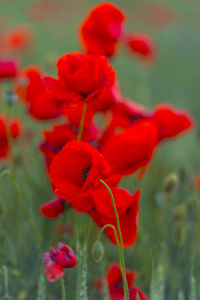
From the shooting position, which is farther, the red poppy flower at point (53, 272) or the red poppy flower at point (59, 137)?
the red poppy flower at point (59, 137)

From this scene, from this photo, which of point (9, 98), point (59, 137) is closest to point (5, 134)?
point (9, 98)

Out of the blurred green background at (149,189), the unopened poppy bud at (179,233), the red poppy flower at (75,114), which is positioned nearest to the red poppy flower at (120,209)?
the blurred green background at (149,189)

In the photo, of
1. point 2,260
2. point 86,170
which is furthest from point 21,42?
point 86,170

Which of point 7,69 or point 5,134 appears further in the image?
point 7,69

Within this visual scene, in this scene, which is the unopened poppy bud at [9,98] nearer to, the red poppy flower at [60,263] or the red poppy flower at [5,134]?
the red poppy flower at [5,134]

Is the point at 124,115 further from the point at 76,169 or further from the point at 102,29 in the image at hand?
the point at 76,169

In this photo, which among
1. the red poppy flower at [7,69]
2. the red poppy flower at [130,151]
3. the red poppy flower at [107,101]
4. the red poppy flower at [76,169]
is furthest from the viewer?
the red poppy flower at [7,69]

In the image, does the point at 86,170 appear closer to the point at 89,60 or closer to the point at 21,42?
the point at 89,60
